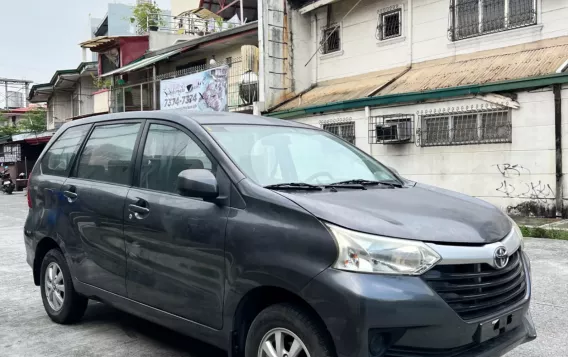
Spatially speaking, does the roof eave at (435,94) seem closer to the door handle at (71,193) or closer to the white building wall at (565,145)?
the white building wall at (565,145)

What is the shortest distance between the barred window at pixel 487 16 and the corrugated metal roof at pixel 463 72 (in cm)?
49

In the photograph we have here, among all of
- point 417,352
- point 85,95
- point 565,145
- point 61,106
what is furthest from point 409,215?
point 61,106

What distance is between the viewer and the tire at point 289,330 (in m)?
2.63

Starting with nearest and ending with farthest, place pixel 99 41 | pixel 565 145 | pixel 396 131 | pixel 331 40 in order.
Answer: pixel 565 145
pixel 396 131
pixel 331 40
pixel 99 41

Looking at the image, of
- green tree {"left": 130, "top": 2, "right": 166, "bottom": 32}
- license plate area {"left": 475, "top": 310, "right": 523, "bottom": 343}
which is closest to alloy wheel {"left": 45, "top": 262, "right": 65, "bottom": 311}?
license plate area {"left": 475, "top": 310, "right": 523, "bottom": 343}

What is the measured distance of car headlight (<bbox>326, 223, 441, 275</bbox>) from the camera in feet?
8.40

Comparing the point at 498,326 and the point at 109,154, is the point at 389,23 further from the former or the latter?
the point at 498,326

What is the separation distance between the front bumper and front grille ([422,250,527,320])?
0.05 metres

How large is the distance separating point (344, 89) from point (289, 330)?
12.4 m

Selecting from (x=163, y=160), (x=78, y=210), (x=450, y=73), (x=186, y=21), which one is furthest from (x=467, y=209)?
(x=186, y=21)

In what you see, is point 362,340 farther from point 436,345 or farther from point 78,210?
point 78,210

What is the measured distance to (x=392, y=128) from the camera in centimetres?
1231

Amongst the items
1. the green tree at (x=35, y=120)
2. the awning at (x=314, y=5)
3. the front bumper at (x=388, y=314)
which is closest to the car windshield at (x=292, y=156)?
the front bumper at (x=388, y=314)

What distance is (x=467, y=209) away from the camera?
3.11m
